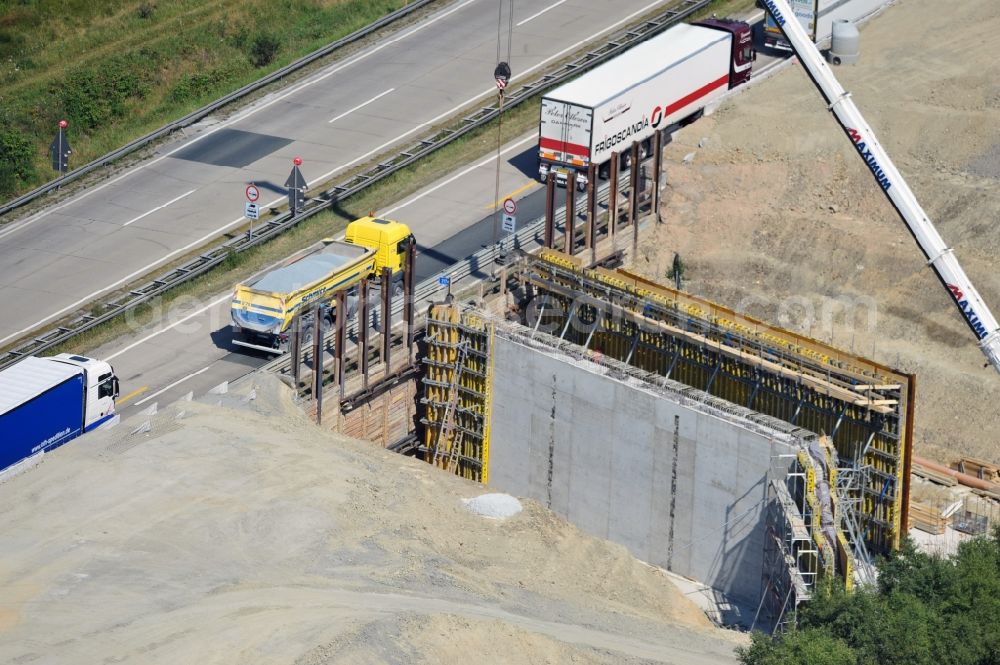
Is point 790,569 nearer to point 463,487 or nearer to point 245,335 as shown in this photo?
point 463,487

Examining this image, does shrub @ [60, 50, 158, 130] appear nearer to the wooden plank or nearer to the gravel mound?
the gravel mound

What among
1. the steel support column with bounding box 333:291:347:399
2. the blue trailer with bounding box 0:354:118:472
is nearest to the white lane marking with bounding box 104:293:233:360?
the blue trailer with bounding box 0:354:118:472

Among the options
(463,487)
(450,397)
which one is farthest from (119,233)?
(463,487)

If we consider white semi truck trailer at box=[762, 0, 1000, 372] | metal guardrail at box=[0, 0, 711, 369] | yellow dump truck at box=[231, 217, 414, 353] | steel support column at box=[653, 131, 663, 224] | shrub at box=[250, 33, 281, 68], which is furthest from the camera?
shrub at box=[250, 33, 281, 68]

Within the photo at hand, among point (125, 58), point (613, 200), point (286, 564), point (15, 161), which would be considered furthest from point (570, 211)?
point (125, 58)

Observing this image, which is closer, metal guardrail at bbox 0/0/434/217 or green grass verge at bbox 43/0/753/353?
green grass verge at bbox 43/0/753/353

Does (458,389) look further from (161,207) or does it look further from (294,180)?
(161,207)
